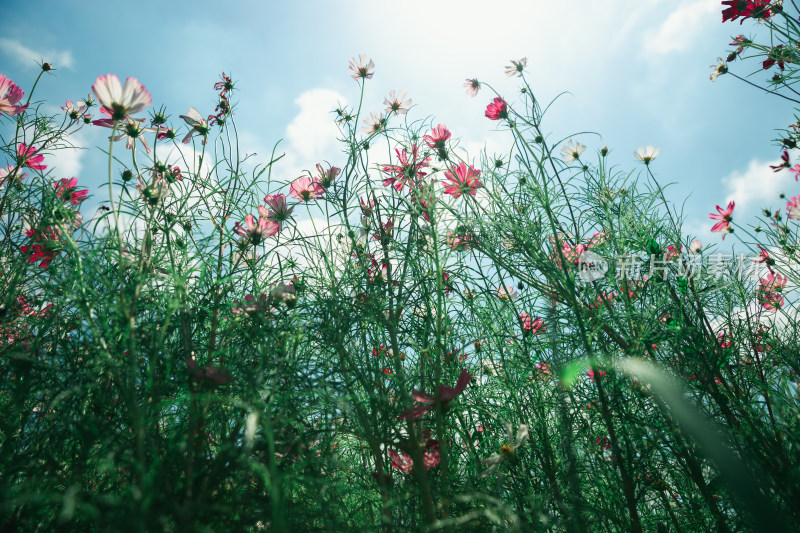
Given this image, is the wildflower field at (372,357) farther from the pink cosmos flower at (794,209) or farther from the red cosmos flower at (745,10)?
the pink cosmos flower at (794,209)

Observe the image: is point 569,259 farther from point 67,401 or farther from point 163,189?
point 67,401

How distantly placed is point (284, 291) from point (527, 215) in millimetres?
608

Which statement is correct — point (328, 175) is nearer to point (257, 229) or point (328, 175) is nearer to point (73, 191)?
point (257, 229)

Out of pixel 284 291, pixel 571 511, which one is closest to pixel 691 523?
pixel 571 511

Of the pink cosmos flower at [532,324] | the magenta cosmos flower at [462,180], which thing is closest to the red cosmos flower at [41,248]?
the magenta cosmos flower at [462,180]

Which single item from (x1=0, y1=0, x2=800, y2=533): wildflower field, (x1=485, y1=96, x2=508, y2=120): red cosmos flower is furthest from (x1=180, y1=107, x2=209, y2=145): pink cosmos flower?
(x1=485, y1=96, x2=508, y2=120): red cosmos flower

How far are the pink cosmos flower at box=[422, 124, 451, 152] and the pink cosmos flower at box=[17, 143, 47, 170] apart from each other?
3.08 feet

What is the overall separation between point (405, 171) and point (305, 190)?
0.24 metres

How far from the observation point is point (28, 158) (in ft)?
3.23

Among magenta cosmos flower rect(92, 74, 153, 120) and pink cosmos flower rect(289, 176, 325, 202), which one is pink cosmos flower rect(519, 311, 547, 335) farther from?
magenta cosmos flower rect(92, 74, 153, 120)

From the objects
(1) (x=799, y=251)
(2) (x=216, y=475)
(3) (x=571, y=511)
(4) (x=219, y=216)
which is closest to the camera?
(2) (x=216, y=475)

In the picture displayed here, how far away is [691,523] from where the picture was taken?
93 centimetres

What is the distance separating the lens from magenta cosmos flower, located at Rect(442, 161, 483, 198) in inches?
38.2

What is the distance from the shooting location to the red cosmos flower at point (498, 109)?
1.21m
